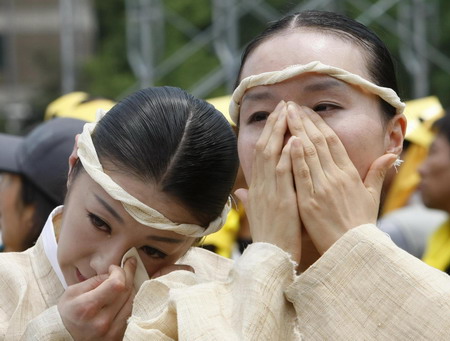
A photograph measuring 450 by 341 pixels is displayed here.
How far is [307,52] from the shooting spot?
2.09 meters

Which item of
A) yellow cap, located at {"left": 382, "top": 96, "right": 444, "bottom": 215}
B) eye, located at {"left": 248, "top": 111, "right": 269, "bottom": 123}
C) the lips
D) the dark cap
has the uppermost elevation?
eye, located at {"left": 248, "top": 111, "right": 269, "bottom": 123}

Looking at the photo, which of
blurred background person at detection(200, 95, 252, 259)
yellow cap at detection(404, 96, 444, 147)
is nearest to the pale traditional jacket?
blurred background person at detection(200, 95, 252, 259)

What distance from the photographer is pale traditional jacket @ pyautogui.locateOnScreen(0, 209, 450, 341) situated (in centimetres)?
185

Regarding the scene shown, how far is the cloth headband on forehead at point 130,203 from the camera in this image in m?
2.24

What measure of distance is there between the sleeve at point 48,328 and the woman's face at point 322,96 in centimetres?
55

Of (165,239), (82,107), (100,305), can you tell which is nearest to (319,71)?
(165,239)

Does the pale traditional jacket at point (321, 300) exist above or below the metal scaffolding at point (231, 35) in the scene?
above

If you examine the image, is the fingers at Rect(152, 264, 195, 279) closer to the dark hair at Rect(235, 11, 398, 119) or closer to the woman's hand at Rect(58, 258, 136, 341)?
the woman's hand at Rect(58, 258, 136, 341)

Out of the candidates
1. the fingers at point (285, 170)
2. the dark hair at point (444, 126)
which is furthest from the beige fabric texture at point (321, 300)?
the dark hair at point (444, 126)

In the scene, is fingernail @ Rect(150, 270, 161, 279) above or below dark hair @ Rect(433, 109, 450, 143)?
above

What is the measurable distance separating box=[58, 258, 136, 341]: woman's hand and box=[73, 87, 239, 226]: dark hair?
0.68 feet

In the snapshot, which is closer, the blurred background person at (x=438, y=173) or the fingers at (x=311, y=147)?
the fingers at (x=311, y=147)

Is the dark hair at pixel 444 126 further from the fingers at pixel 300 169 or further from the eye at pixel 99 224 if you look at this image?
the fingers at pixel 300 169

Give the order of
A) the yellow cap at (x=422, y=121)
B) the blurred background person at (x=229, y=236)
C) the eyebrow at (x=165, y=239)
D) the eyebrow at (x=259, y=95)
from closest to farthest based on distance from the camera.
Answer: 1. the eyebrow at (x=259, y=95)
2. the eyebrow at (x=165, y=239)
3. the blurred background person at (x=229, y=236)
4. the yellow cap at (x=422, y=121)
